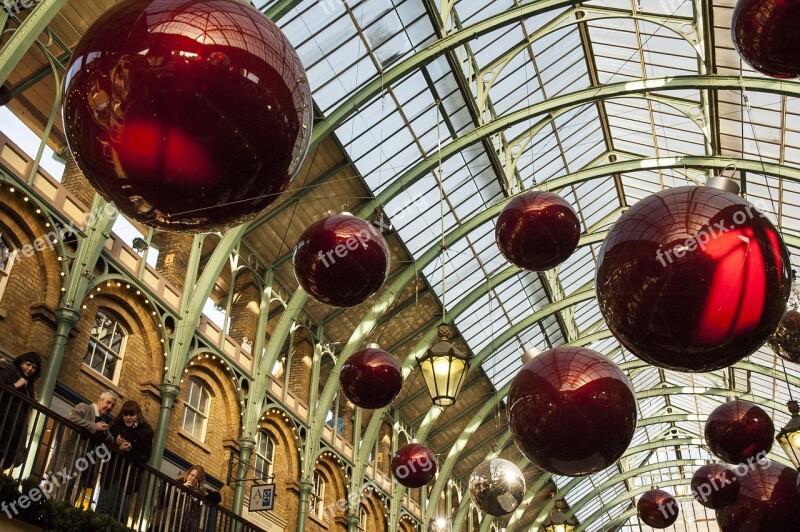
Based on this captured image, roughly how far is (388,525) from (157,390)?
9.99m

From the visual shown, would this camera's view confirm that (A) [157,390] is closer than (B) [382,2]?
Yes

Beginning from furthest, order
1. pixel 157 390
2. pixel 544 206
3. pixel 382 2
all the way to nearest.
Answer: pixel 382 2 → pixel 157 390 → pixel 544 206

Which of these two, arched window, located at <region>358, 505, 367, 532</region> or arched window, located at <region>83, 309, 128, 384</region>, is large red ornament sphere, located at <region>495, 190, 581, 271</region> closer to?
arched window, located at <region>83, 309, 128, 384</region>

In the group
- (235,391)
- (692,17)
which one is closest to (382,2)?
(692,17)

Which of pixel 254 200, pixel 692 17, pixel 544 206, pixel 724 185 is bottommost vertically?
pixel 254 200

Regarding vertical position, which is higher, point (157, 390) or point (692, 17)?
point (692, 17)

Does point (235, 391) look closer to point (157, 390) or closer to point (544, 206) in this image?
point (157, 390)

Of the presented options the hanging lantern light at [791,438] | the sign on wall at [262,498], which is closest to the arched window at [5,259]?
the sign on wall at [262,498]

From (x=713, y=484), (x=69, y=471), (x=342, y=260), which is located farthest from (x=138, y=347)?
(x=713, y=484)

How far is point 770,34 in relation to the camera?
3533 millimetres

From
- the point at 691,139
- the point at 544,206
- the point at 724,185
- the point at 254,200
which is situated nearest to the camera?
the point at 254,200

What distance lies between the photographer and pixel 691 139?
62.0 ft

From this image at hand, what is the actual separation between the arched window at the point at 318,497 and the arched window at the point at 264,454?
5.97 feet

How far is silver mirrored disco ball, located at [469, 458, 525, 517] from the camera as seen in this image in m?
7.70
